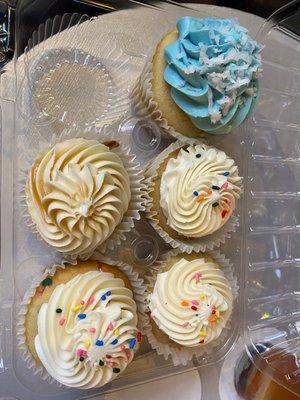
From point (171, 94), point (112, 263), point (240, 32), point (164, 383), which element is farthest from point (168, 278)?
point (240, 32)

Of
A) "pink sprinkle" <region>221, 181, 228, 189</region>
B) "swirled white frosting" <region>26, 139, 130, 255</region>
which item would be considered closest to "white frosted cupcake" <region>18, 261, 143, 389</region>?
"swirled white frosting" <region>26, 139, 130, 255</region>

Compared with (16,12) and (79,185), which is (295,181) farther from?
(16,12)

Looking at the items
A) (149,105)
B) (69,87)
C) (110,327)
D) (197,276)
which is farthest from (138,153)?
(110,327)

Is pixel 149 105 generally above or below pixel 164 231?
above

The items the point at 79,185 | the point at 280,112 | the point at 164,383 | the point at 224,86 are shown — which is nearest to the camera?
the point at 79,185

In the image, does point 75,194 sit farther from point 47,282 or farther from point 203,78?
point 203,78

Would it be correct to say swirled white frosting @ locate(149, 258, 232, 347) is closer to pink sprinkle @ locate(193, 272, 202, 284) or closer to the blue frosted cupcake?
pink sprinkle @ locate(193, 272, 202, 284)
